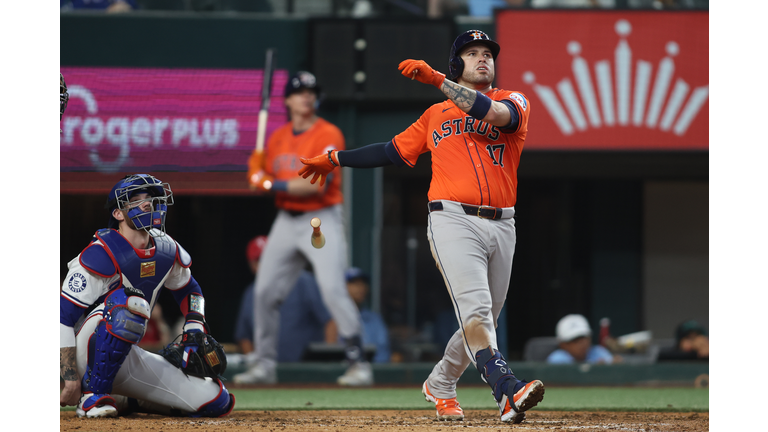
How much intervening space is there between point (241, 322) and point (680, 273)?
581 centimetres

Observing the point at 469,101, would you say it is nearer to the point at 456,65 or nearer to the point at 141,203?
the point at 456,65

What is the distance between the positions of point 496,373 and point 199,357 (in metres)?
1.55

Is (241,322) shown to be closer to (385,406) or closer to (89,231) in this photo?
(89,231)

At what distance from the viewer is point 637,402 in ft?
19.4

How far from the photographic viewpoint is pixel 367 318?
815cm

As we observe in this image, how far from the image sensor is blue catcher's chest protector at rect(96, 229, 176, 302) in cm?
446

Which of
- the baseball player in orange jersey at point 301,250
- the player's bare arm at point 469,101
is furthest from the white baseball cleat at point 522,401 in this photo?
the baseball player in orange jersey at point 301,250

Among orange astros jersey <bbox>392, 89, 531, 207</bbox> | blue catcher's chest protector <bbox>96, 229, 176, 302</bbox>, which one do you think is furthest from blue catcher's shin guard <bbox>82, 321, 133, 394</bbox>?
orange astros jersey <bbox>392, 89, 531, 207</bbox>

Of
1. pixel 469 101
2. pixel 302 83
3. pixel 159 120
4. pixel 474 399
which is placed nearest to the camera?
pixel 469 101

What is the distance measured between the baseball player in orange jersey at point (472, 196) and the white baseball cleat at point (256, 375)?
8.57 ft

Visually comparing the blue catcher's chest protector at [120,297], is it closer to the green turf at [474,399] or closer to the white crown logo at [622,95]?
the green turf at [474,399]

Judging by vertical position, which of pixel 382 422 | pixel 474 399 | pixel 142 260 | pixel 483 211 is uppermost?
pixel 483 211

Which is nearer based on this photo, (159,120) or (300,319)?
(300,319)

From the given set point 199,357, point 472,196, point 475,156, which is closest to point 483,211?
point 472,196
